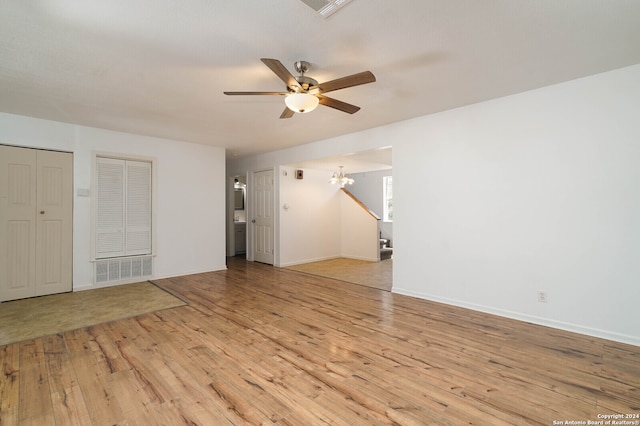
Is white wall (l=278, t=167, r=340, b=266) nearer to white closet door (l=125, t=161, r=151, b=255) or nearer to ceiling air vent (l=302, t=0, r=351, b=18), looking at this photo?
white closet door (l=125, t=161, r=151, b=255)

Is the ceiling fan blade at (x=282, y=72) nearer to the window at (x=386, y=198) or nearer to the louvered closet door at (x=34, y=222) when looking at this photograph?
the louvered closet door at (x=34, y=222)

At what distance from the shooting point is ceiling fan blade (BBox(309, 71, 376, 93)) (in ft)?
7.65

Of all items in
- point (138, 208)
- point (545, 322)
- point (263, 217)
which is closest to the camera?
point (545, 322)

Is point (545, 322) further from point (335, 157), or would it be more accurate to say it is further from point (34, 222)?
point (34, 222)

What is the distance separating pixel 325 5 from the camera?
6.44 ft

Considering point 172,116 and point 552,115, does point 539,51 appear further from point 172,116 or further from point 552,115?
point 172,116

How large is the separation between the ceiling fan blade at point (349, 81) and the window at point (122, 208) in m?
4.25

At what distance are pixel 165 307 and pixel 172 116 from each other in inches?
106

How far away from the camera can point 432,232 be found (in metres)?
4.23

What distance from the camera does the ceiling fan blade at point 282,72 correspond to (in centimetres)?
222

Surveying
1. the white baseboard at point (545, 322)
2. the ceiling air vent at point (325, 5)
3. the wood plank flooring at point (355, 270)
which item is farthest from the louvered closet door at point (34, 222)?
the white baseboard at point (545, 322)

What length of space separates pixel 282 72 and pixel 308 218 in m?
5.15

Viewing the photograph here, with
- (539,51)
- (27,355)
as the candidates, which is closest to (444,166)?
(539,51)

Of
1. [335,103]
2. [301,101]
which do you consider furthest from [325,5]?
[335,103]
